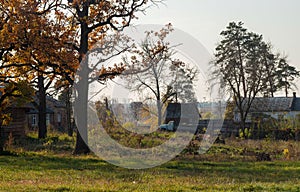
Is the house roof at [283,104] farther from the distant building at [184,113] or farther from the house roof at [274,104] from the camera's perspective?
the distant building at [184,113]

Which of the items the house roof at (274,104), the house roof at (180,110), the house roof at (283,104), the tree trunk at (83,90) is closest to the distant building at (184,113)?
the house roof at (180,110)

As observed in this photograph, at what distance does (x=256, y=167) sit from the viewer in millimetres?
17219

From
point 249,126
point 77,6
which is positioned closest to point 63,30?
point 77,6

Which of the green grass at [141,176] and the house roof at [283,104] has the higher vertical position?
the house roof at [283,104]

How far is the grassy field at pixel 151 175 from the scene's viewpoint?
36.0ft

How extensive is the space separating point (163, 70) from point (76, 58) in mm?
8291

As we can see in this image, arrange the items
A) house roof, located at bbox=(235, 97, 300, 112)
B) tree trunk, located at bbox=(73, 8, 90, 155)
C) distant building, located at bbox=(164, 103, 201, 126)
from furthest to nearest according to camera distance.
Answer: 1. house roof, located at bbox=(235, 97, 300, 112)
2. distant building, located at bbox=(164, 103, 201, 126)
3. tree trunk, located at bbox=(73, 8, 90, 155)

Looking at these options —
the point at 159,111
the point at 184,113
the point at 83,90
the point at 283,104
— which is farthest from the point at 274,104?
the point at 83,90

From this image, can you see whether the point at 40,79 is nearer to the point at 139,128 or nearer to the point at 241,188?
the point at 139,128

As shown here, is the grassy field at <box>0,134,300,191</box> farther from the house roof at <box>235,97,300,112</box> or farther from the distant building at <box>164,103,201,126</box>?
the house roof at <box>235,97,300,112</box>

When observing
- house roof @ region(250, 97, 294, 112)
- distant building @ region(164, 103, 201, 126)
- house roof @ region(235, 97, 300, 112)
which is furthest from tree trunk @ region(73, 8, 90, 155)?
house roof @ region(235, 97, 300, 112)

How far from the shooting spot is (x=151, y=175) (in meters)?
14.0

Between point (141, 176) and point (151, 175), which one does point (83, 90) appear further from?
point (141, 176)

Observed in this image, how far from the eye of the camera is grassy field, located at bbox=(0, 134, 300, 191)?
11.0 meters
